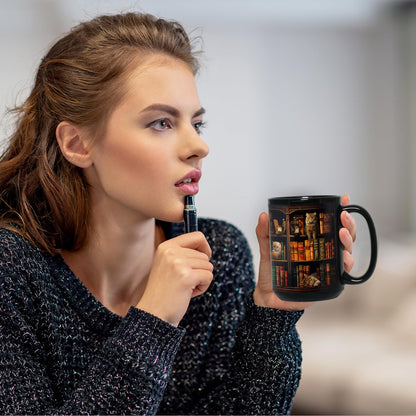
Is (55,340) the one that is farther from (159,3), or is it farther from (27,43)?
(159,3)

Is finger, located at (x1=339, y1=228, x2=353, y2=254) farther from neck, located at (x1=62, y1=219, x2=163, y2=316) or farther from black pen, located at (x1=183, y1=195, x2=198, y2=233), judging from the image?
neck, located at (x1=62, y1=219, x2=163, y2=316)

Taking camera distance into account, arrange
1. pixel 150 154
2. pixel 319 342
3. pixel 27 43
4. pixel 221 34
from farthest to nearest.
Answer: pixel 221 34, pixel 27 43, pixel 319 342, pixel 150 154

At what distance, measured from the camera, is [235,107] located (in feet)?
10.3

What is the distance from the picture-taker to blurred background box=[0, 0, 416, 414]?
8.56 feet

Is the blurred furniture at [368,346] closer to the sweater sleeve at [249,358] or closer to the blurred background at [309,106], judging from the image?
the blurred background at [309,106]

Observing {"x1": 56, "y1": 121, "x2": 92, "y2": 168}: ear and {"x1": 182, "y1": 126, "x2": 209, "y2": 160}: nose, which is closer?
{"x1": 182, "y1": 126, "x2": 209, "y2": 160}: nose

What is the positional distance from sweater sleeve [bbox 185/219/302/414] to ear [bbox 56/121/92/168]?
38 centimetres

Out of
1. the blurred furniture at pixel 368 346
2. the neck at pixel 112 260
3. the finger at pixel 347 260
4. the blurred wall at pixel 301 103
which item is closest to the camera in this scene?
the finger at pixel 347 260

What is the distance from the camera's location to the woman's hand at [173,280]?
88cm

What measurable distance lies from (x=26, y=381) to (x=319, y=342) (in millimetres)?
1574

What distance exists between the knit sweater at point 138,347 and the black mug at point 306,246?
0.20 meters

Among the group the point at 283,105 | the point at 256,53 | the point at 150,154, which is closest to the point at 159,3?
the point at 256,53

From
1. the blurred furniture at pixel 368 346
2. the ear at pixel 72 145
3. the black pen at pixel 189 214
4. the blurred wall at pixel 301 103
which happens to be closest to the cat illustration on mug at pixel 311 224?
the black pen at pixel 189 214

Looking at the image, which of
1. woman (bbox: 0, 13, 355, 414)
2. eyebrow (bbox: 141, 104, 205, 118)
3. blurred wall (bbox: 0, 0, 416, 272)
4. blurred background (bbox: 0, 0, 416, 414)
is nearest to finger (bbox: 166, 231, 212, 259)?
woman (bbox: 0, 13, 355, 414)
